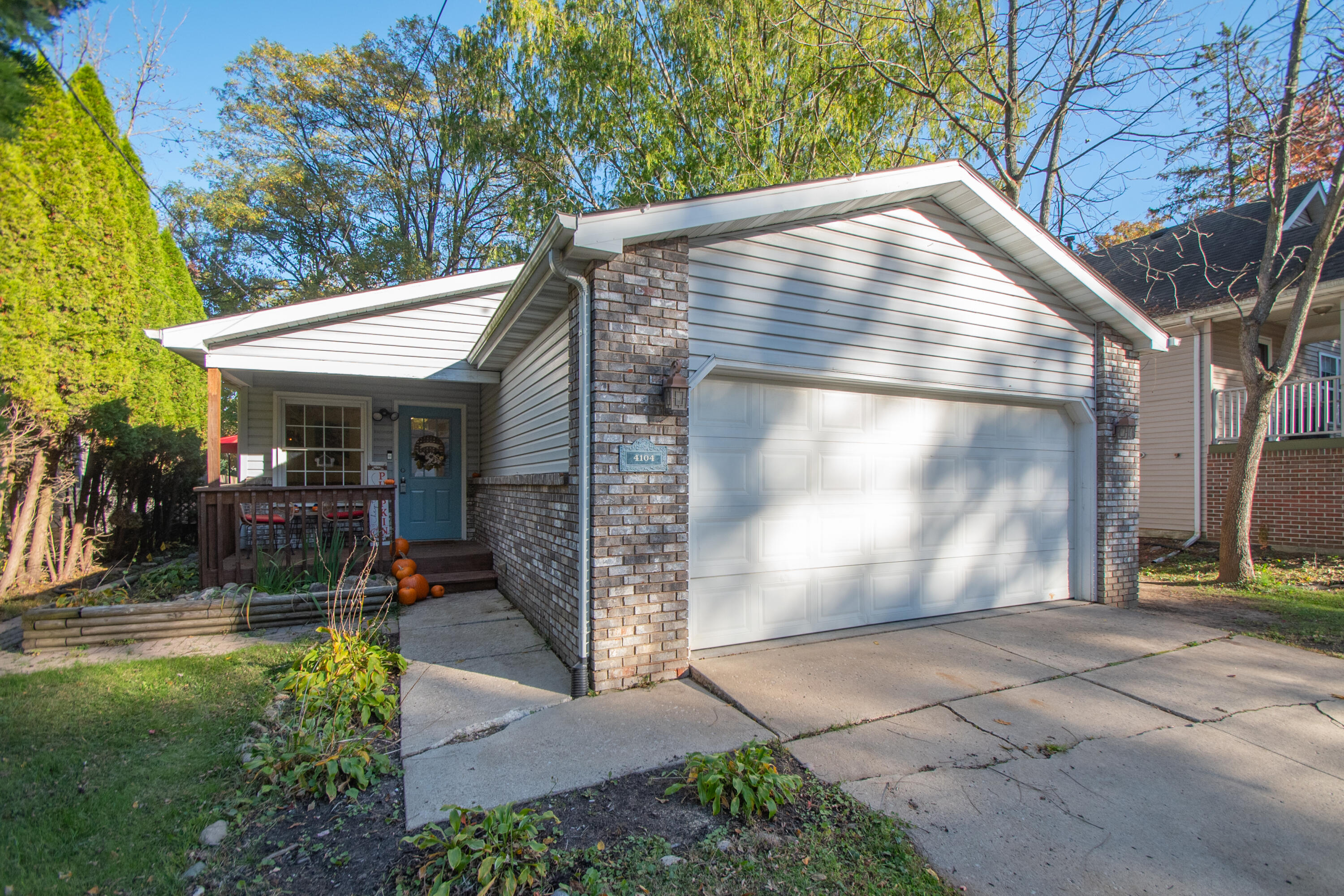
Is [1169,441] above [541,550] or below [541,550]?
above

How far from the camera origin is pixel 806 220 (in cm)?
475

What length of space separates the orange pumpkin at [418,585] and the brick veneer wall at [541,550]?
0.80 metres

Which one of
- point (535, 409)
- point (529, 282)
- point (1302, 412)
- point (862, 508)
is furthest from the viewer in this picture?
point (1302, 412)

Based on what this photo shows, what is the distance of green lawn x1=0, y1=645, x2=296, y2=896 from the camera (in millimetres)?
2379

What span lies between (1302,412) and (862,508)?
30.3 ft

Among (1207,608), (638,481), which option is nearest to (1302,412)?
(1207,608)

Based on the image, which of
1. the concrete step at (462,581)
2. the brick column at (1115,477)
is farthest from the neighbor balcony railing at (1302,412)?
the concrete step at (462,581)

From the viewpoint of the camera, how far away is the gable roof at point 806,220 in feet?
12.7

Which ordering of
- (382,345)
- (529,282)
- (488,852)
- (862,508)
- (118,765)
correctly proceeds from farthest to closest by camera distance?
(382,345)
(862,508)
(529,282)
(118,765)
(488,852)

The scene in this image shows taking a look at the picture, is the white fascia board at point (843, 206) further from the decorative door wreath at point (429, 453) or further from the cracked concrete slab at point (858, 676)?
the decorative door wreath at point (429, 453)

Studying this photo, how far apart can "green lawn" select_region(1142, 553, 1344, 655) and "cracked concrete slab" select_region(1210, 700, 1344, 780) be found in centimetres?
182

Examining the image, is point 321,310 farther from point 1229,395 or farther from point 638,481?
point 1229,395

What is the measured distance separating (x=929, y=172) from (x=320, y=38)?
632 inches

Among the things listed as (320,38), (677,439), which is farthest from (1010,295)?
(320,38)
